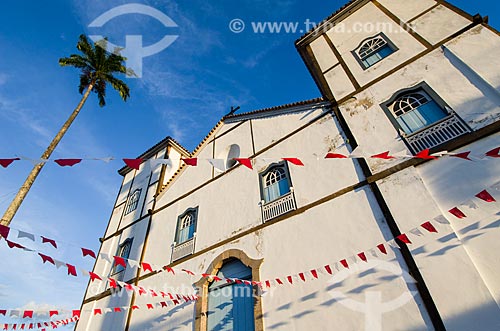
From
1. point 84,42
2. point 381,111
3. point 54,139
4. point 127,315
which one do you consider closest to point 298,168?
point 381,111

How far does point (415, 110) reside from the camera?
675 centimetres

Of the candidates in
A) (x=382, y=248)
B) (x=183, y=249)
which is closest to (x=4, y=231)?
(x=183, y=249)

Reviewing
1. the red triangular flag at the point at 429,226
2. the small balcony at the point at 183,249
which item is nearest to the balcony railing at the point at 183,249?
the small balcony at the point at 183,249

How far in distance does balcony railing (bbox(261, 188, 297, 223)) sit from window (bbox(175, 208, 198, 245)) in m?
3.17

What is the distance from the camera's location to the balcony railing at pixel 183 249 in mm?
8909

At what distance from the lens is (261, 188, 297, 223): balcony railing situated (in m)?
7.33

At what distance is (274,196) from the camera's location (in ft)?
26.3

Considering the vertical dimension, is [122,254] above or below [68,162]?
above

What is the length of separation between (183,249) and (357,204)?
6083 mm

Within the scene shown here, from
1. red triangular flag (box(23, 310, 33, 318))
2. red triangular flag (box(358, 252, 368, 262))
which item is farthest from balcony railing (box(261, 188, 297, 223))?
red triangular flag (box(23, 310, 33, 318))

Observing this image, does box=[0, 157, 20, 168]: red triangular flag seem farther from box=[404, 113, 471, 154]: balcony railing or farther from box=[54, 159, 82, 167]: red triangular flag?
box=[404, 113, 471, 154]: balcony railing

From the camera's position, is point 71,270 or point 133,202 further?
A: point 133,202

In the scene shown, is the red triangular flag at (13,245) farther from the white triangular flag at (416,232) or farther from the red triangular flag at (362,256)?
the white triangular flag at (416,232)

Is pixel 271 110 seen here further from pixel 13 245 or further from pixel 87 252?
pixel 13 245
